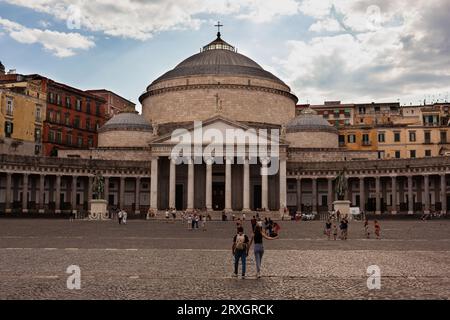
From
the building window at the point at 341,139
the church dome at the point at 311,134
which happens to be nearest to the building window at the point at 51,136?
the church dome at the point at 311,134

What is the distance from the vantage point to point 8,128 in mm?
80000

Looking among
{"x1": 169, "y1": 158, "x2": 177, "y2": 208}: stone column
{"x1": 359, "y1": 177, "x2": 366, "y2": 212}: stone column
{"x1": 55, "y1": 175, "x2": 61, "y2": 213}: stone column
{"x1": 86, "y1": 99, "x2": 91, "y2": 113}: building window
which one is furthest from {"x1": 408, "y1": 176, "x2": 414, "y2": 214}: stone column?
{"x1": 86, "y1": 99, "x2": 91, "y2": 113}: building window

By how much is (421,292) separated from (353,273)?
13.1ft

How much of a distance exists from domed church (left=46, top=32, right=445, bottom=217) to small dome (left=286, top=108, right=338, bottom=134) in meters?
0.15

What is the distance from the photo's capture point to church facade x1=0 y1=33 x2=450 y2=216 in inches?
2970

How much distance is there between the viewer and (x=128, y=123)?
295 feet

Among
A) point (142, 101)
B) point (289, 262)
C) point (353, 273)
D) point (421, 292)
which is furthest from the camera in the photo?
point (142, 101)

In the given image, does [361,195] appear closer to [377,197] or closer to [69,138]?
[377,197]

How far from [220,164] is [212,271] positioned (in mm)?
59437

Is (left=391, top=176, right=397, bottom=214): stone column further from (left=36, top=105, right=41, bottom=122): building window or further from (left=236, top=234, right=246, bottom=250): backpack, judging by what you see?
(left=236, top=234, right=246, bottom=250): backpack

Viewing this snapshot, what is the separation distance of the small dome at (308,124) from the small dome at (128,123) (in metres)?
21.1

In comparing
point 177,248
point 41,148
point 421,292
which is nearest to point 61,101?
point 41,148

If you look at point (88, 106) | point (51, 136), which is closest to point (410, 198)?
point (51, 136)

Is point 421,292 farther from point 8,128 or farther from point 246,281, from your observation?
point 8,128
